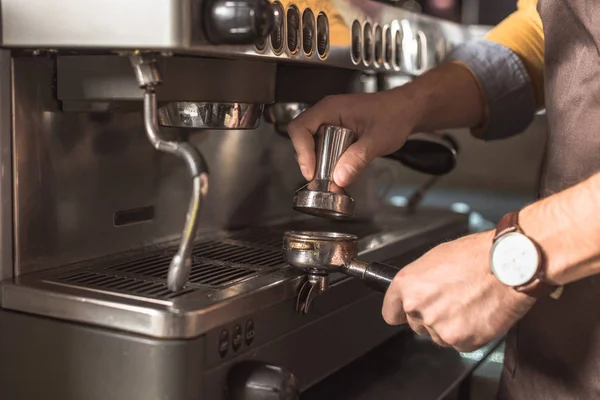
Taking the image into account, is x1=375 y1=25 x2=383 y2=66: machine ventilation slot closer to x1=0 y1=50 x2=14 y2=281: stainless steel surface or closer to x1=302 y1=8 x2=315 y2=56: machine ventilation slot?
x1=302 y1=8 x2=315 y2=56: machine ventilation slot

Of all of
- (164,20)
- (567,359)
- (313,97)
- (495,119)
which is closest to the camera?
(164,20)

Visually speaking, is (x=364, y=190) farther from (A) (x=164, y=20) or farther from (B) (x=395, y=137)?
(A) (x=164, y=20)

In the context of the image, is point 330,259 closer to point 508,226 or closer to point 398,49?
point 508,226

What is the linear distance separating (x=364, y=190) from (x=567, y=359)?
14.5 inches

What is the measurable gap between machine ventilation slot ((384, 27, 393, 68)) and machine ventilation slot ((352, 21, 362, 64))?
68 millimetres

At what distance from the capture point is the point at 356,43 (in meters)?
0.70

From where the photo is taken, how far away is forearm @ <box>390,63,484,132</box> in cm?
78

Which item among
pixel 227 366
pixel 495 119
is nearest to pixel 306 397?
pixel 227 366

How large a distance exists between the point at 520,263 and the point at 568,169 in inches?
7.2

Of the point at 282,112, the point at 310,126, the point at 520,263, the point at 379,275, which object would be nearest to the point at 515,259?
the point at 520,263

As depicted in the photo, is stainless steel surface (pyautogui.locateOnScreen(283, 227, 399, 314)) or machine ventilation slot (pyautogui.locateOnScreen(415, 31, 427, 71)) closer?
stainless steel surface (pyautogui.locateOnScreen(283, 227, 399, 314))

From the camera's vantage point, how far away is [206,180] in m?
0.50

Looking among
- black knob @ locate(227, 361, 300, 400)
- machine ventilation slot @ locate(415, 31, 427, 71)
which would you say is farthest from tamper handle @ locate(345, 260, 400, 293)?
machine ventilation slot @ locate(415, 31, 427, 71)

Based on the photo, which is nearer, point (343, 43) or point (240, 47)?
point (240, 47)
